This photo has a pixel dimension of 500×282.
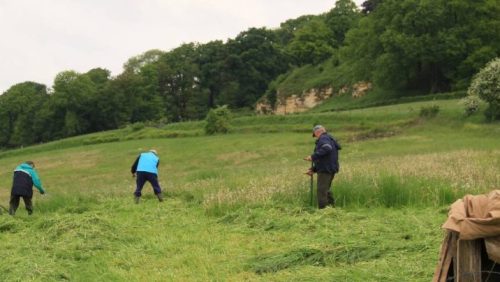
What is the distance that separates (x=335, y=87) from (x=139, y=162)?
208 feet

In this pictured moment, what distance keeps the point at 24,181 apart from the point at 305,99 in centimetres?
6754

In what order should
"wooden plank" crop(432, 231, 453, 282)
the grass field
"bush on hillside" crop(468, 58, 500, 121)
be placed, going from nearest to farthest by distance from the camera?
"wooden plank" crop(432, 231, 453, 282), the grass field, "bush on hillside" crop(468, 58, 500, 121)

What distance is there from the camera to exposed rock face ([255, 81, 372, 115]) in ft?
237

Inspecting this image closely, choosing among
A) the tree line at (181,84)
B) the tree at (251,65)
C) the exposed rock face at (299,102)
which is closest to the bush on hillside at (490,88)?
the tree line at (181,84)

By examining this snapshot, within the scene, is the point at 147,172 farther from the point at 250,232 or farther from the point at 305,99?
the point at 305,99

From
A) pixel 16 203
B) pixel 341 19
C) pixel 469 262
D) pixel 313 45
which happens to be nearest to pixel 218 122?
pixel 16 203

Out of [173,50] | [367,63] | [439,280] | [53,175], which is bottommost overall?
[53,175]

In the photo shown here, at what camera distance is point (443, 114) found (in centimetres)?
4144

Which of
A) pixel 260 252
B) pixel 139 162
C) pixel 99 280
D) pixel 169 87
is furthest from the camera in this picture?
pixel 169 87

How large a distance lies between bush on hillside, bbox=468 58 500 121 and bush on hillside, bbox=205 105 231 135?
74.8 ft

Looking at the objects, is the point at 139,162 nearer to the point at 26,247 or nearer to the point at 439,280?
the point at 26,247

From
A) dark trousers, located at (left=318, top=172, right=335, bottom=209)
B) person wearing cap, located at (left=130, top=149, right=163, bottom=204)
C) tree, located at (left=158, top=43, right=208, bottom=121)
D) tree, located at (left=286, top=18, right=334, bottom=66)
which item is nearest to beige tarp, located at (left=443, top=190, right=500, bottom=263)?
dark trousers, located at (left=318, top=172, right=335, bottom=209)

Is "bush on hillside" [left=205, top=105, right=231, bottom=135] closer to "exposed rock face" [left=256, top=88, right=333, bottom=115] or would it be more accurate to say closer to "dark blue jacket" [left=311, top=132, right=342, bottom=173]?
"exposed rock face" [left=256, top=88, right=333, bottom=115]

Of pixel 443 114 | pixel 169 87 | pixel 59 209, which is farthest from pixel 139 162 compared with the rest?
pixel 169 87
